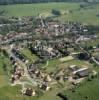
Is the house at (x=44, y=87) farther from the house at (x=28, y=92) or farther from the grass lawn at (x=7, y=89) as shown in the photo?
the grass lawn at (x=7, y=89)

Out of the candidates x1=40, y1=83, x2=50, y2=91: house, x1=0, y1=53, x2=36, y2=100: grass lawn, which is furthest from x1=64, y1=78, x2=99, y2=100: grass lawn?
x1=0, y1=53, x2=36, y2=100: grass lawn

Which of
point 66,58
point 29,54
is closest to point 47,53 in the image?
point 29,54

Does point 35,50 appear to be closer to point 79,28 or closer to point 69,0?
point 79,28

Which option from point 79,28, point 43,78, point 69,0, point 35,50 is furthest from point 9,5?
point 43,78

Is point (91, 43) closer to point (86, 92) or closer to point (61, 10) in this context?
point (86, 92)

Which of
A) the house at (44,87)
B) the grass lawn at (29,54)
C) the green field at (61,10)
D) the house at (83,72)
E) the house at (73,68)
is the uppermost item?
the green field at (61,10)

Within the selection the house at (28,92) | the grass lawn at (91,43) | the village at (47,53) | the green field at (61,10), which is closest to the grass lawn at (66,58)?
the village at (47,53)

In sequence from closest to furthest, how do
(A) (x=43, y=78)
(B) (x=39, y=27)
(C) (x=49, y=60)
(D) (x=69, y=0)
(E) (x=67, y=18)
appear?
(A) (x=43, y=78)
(C) (x=49, y=60)
(B) (x=39, y=27)
(E) (x=67, y=18)
(D) (x=69, y=0)
